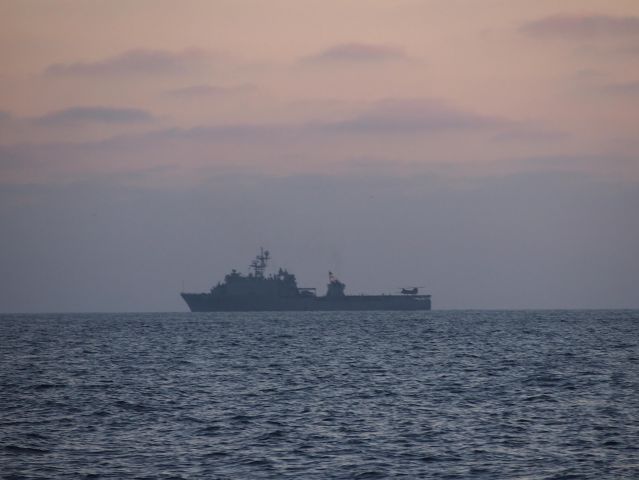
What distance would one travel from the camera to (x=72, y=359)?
63406 millimetres

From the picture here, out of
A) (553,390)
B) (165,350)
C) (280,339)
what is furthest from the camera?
(280,339)

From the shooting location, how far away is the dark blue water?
25328 millimetres

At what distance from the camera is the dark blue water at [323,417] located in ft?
83.1

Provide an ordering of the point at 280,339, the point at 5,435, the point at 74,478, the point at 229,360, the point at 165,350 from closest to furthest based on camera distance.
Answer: the point at 74,478 → the point at 5,435 → the point at 229,360 → the point at 165,350 → the point at 280,339

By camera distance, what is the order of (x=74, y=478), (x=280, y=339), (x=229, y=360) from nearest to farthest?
(x=74, y=478) < (x=229, y=360) < (x=280, y=339)

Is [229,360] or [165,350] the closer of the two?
[229,360]

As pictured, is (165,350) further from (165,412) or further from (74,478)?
(74,478)

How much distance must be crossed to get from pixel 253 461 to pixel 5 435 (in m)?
8.73

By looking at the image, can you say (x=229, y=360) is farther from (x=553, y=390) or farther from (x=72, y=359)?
(x=553, y=390)

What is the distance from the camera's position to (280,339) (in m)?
89.9

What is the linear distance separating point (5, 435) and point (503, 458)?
15.1m

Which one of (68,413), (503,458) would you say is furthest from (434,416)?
(68,413)

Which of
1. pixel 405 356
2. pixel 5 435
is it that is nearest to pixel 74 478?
pixel 5 435

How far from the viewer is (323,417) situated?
3341cm
